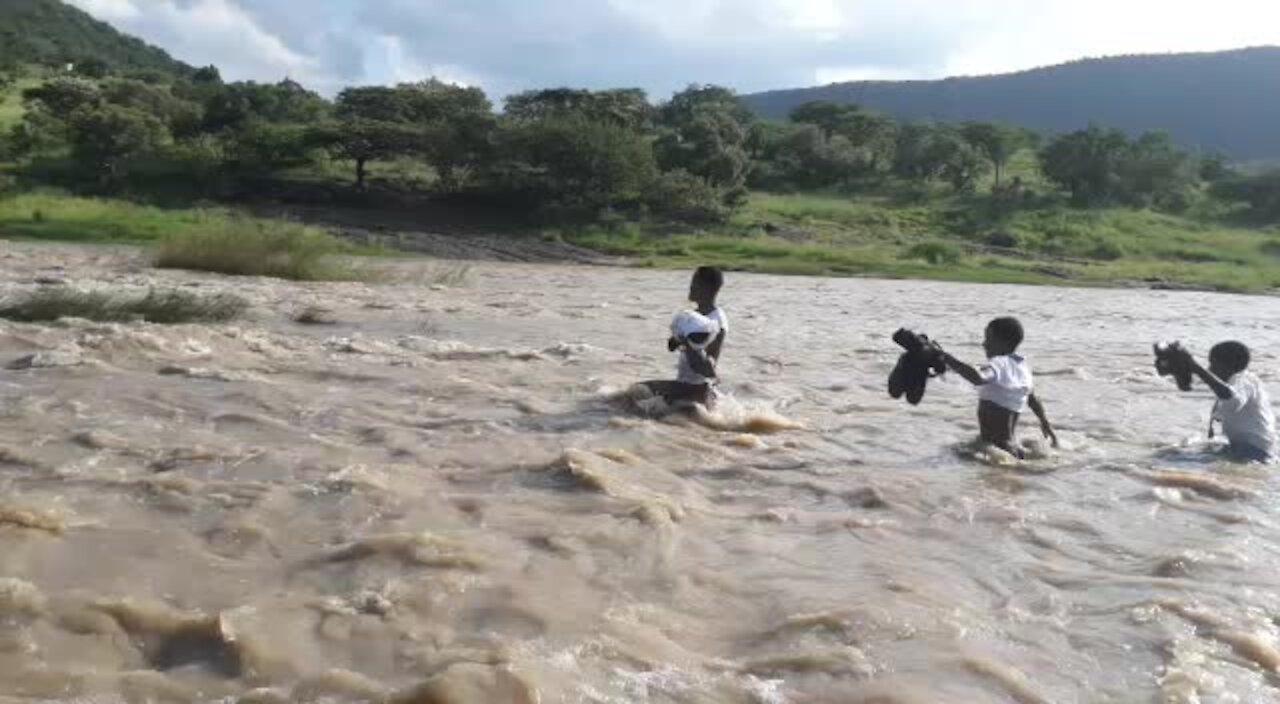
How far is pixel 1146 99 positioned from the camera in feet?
581

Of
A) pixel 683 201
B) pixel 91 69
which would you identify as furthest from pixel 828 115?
pixel 91 69

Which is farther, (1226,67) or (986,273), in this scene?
(1226,67)

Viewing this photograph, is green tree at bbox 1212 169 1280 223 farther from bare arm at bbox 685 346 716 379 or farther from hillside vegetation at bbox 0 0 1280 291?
bare arm at bbox 685 346 716 379

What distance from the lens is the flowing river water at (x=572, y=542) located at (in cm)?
411

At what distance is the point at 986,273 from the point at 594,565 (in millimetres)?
38238

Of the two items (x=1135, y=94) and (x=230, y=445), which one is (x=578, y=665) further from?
(x=1135, y=94)

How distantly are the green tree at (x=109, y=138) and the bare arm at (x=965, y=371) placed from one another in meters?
46.4

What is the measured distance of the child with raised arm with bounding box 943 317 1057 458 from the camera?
27.0 ft

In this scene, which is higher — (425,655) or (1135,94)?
(1135,94)

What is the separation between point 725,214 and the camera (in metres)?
50.3

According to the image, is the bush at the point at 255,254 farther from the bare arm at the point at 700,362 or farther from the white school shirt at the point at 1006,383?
the white school shirt at the point at 1006,383

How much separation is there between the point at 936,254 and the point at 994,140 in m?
26.4

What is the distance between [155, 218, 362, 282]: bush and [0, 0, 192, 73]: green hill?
94.9 meters

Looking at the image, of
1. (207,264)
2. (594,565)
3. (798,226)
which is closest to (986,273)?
(798,226)
